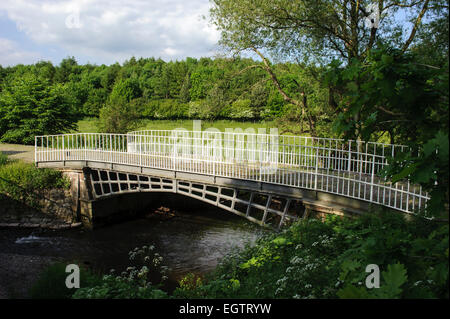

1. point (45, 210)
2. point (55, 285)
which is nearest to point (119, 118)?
point (45, 210)

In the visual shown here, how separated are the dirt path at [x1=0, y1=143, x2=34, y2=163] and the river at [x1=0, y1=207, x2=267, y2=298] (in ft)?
16.5

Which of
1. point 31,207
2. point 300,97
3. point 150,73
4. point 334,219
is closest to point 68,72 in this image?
point 150,73

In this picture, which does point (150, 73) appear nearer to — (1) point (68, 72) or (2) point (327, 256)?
(1) point (68, 72)

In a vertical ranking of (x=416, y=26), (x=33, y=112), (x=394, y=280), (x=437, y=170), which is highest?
(x=416, y=26)

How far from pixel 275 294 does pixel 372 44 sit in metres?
10.8

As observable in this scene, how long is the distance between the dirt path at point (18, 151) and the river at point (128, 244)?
5.04 meters

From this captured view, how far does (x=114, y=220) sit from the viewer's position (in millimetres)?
16578

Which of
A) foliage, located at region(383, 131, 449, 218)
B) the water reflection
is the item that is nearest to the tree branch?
the water reflection

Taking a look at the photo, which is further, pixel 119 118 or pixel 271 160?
pixel 119 118

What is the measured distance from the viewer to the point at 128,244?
13859 millimetres

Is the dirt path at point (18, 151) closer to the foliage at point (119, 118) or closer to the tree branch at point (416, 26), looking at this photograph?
the foliage at point (119, 118)

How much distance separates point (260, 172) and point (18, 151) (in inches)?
673

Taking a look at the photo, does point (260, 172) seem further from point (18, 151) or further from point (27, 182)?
point (18, 151)

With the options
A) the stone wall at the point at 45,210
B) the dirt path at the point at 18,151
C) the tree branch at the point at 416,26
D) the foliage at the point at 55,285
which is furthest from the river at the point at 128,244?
the tree branch at the point at 416,26
